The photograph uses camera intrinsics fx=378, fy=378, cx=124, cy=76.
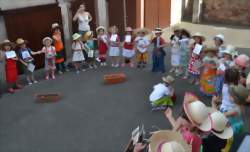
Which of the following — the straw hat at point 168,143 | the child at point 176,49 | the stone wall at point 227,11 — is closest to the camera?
the straw hat at point 168,143

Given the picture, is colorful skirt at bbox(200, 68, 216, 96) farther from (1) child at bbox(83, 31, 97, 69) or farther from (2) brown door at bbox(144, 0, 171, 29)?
(2) brown door at bbox(144, 0, 171, 29)

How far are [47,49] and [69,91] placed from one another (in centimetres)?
139

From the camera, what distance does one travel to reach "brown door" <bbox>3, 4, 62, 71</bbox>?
10.3 meters

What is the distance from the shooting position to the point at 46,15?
36.2 ft

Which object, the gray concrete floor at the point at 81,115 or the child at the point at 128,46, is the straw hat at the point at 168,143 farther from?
the child at the point at 128,46

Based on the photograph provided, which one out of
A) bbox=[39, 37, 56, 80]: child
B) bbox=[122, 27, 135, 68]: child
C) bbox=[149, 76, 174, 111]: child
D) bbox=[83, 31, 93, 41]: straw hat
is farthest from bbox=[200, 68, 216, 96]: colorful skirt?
bbox=[39, 37, 56, 80]: child

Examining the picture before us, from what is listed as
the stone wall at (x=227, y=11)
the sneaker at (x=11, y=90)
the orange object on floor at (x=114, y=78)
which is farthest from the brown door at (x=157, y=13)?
the sneaker at (x=11, y=90)

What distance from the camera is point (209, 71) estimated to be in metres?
8.89

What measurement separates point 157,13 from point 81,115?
778cm

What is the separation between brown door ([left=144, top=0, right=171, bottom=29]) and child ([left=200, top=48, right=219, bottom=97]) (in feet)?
19.3

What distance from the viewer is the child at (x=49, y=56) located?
10.1 meters

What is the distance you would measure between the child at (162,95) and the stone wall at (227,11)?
8.53m

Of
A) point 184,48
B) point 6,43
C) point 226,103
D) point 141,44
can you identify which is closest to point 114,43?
point 141,44

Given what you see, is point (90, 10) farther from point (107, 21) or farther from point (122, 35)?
point (122, 35)
